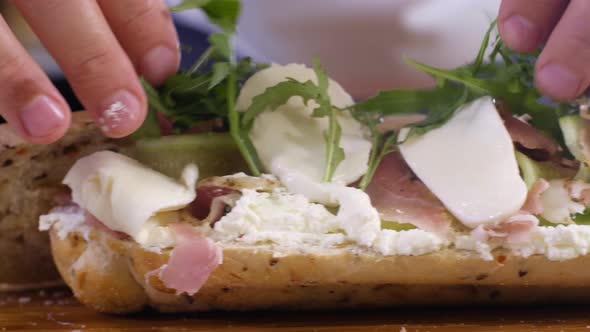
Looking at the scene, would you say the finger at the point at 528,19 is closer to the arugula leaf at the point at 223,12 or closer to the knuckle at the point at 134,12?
the arugula leaf at the point at 223,12

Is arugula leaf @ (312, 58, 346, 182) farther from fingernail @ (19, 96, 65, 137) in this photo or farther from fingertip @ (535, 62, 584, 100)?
fingernail @ (19, 96, 65, 137)

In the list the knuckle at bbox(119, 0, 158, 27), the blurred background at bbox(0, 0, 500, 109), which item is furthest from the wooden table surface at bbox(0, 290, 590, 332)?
the blurred background at bbox(0, 0, 500, 109)

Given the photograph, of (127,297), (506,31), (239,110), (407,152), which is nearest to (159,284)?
(127,297)

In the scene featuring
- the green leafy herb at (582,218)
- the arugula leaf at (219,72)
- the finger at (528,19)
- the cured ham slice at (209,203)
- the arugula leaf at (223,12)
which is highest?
the arugula leaf at (223,12)

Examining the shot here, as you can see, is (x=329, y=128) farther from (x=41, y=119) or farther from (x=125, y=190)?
(x=41, y=119)

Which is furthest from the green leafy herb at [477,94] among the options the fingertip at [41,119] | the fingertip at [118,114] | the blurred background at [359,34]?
the blurred background at [359,34]

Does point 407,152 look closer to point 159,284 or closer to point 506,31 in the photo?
point 506,31

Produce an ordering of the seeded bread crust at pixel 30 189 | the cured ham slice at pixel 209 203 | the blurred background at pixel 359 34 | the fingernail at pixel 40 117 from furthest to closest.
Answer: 1. the blurred background at pixel 359 34
2. the seeded bread crust at pixel 30 189
3. the cured ham slice at pixel 209 203
4. the fingernail at pixel 40 117
